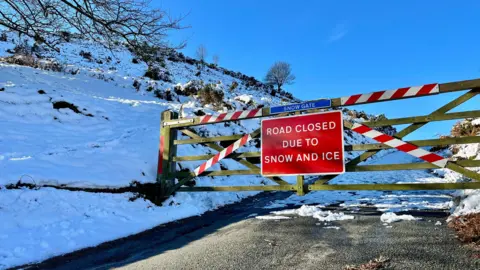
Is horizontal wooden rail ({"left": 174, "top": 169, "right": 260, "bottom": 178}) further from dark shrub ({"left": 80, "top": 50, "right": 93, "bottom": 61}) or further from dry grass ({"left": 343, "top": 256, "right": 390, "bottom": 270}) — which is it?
dark shrub ({"left": 80, "top": 50, "right": 93, "bottom": 61})

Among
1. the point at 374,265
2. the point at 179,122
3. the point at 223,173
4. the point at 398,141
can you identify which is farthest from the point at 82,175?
the point at 398,141

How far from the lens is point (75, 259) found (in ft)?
14.4

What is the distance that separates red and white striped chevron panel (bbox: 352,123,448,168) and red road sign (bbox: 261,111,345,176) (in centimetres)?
42

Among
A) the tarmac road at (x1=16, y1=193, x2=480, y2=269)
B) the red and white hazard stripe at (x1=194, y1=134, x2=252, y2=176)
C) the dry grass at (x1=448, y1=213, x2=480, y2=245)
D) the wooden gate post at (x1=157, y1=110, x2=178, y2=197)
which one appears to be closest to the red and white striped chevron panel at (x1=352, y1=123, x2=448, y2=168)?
the tarmac road at (x1=16, y1=193, x2=480, y2=269)

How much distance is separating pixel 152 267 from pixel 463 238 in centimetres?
336

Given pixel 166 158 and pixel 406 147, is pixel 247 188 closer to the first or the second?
pixel 166 158

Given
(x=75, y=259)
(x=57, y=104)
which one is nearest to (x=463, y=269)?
(x=75, y=259)

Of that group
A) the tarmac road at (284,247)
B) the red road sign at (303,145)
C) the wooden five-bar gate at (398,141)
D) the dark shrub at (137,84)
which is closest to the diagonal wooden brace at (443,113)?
the wooden five-bar gate at (398,141)

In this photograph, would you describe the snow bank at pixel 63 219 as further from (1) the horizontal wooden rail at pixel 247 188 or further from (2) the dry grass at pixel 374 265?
(2) the dry grass at pixel 374 265

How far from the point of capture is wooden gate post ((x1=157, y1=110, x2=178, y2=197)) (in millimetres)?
7113

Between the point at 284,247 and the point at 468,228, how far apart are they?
1.97 metres

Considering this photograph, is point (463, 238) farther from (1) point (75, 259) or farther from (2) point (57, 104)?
(2) point (57, 104)

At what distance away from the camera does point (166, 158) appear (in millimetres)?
7262

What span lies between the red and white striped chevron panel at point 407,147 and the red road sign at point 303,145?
42 centimetres
